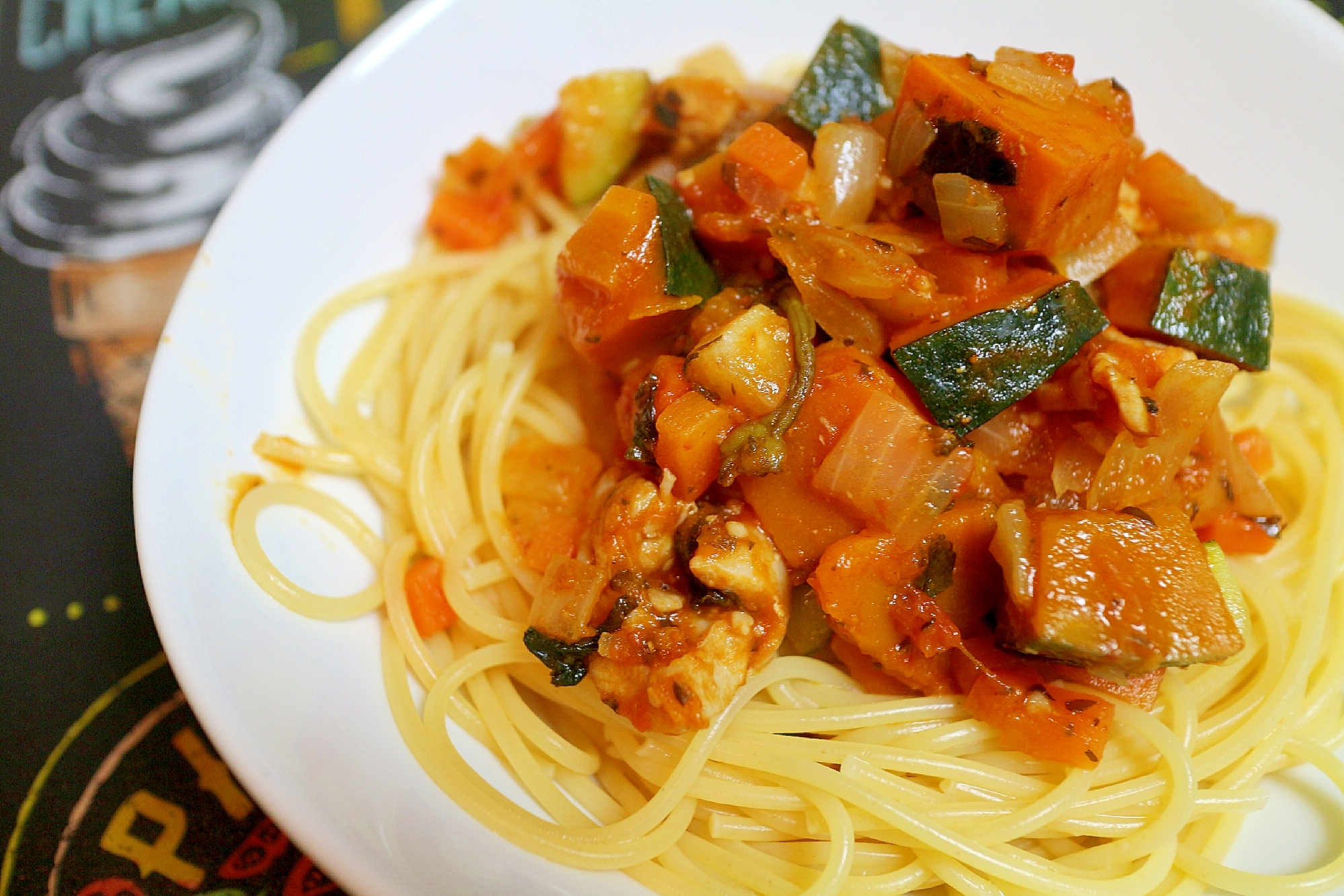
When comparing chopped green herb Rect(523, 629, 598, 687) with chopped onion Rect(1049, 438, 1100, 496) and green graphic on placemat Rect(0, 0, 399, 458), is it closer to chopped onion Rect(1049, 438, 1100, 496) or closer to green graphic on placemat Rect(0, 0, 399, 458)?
chopped onion Rect(1049, 438, 1100, 496)

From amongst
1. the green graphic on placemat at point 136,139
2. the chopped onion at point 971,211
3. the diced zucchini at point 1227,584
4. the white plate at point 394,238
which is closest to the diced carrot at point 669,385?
the chopped onion at point 971,211

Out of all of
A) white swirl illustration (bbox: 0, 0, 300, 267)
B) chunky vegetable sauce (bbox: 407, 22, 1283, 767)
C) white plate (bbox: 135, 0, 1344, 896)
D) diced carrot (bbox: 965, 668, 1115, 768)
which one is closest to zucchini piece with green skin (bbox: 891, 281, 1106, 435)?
chunky vegetable sauce (bbox: 407, 22, 1283, 767)

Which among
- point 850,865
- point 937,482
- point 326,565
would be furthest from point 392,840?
point 937,482

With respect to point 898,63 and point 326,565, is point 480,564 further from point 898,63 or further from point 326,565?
point 898,63

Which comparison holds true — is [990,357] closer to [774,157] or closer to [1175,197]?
[774,157]

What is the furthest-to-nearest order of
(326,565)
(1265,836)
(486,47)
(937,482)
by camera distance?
(486,47)
(326,565)
(1265,836)
(937,482)

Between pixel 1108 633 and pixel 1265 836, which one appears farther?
pixel 1265 836

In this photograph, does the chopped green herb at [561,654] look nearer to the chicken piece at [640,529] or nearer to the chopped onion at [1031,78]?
the chicken piece at [640,529]
